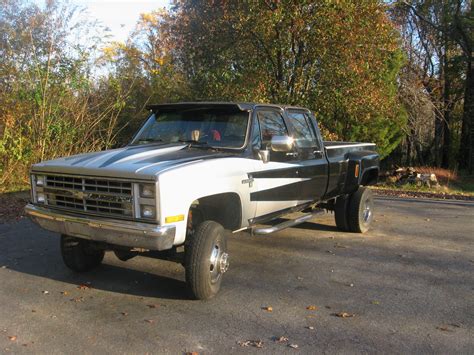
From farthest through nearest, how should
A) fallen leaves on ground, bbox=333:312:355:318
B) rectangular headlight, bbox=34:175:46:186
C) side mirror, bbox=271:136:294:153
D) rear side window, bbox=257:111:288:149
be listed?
rear side window, bbox=257:111:288:149
side mirror, bbox=271:136:294:153
rectangular headlight, bbox=34:175:46:186
fallen leaves on ground, bbox=333:312:355:318

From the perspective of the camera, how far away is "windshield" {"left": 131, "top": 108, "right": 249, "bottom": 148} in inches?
209

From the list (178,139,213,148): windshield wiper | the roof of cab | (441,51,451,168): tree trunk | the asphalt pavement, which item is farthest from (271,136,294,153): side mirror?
(441,51,451,168): tree trunk

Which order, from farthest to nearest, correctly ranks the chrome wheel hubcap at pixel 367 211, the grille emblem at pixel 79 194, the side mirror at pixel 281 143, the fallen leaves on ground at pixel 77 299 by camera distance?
the chrome wheel hubcap at pixel 367 211
the side mirror at pixel 281 143
the fallen leaves on ground at pixel 77 299
the grille emblem at pixel 79 194

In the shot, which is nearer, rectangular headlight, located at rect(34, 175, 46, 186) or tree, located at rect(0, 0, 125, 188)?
rectangular headlight, located at rect(34, 175, 46, 186)

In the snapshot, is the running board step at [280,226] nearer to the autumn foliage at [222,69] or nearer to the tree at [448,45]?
the autumn foliage at [222,69]

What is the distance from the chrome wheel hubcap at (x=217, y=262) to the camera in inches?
181

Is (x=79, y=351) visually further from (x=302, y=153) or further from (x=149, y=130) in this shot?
(x=302, y=153)

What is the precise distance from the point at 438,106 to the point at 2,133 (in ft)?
69.6

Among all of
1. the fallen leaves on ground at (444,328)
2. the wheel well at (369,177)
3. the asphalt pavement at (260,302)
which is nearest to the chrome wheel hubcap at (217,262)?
the asphalt pavement at (260,302)

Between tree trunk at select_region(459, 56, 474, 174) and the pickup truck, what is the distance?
22.2m

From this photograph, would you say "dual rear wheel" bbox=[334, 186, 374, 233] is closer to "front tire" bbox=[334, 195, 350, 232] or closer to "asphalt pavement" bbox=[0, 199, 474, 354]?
"front tire" bbox=[334, 195, 350, 232]

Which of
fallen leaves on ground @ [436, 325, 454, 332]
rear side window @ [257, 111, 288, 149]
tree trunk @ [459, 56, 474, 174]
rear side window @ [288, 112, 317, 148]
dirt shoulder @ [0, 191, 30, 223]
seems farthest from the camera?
tree trunk @ [459, 56, 474, 174]

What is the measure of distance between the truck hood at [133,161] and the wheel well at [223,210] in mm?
447

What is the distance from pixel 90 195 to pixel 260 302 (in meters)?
1.93
